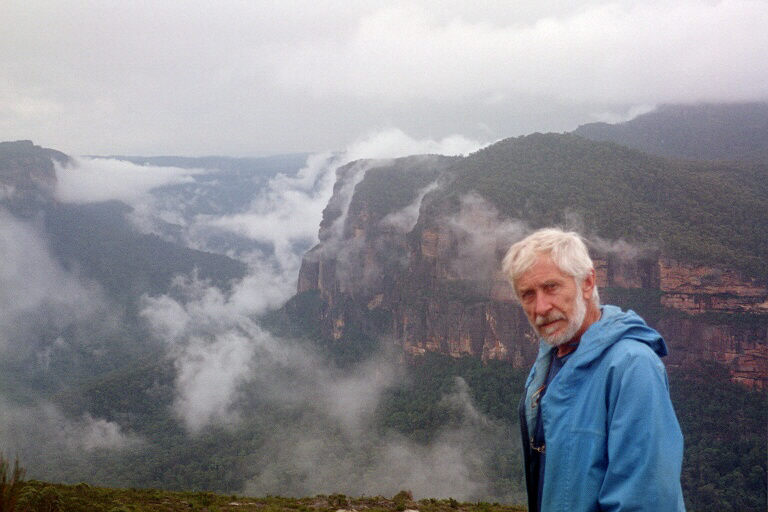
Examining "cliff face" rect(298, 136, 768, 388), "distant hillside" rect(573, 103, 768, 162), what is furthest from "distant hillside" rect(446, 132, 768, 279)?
"distant hillside" rect(573, 103, 768, 162)

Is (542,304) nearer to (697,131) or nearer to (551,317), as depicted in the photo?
(551,317)

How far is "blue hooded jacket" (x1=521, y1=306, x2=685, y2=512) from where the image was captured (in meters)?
3.01

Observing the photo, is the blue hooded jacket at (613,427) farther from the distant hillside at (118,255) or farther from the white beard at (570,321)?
the distant hillside at (118,255)

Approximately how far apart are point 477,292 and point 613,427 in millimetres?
55852

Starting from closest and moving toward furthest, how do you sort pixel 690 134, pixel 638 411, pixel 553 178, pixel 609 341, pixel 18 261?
1. pixel 638 411
2. pixel 609 341
3. pixel 553 178
4. pixel 690 134
5. pixel 18 261

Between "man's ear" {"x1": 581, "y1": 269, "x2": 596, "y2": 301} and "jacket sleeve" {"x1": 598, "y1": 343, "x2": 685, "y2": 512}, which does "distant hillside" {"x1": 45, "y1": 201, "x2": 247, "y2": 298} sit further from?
"jacket sleeve" {"x1": 598, "y1": 343, "x2": 685, "y2": 512}

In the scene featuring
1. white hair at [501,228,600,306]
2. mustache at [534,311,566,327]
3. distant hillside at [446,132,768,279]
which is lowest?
mustache at [534,311,566,327]

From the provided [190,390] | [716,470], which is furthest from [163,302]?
[716,470]

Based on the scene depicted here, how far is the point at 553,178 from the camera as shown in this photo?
61.0 metres

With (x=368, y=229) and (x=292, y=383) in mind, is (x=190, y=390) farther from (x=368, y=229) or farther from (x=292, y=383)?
(x=368, y=229)

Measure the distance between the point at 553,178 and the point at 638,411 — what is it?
61647mm

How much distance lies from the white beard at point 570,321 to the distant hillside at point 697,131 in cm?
7425

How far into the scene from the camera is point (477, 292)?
58188 mm

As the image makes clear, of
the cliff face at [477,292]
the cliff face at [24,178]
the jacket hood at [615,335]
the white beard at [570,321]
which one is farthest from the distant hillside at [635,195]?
the cliff face at [24,178]
